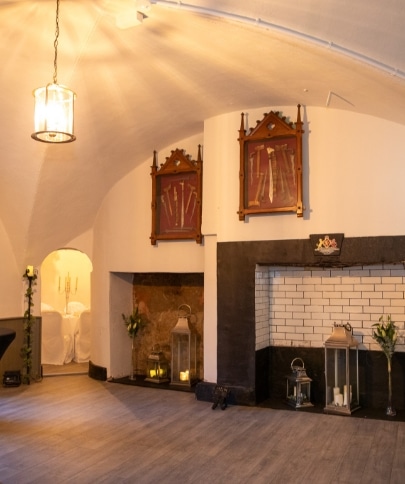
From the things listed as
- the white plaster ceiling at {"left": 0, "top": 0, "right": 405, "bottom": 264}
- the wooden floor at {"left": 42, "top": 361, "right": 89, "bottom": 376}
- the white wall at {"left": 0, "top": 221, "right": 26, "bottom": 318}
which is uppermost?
the white plaster ceiling at {"left": 0, "top": 0, "right": 405, "bottom": 264}

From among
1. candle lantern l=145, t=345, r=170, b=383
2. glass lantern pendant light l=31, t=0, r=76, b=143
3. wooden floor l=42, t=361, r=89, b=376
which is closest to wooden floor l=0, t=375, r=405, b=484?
candle lantern l=145, t=345, r=170, b=383

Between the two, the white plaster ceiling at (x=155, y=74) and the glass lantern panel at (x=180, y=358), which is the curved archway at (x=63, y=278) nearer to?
the white plaster ceiling at (x=155, y=74)

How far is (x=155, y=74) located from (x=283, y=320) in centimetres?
334

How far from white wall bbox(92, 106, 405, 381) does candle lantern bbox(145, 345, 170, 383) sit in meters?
0.63

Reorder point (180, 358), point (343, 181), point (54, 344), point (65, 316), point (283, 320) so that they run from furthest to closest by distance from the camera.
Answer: point (65, 316) → point (54, 344) → point (180, 358) → point (283, 320) → point (343, 181)

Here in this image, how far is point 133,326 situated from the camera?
289 inches

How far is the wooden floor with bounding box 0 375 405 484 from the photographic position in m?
3.88

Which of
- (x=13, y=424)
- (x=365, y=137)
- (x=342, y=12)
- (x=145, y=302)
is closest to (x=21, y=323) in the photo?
(x=145, y=302)

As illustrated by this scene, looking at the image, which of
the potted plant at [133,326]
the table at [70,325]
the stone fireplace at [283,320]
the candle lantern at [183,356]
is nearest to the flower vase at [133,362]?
the potted plant at [133,326]

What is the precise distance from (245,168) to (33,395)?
393 centimetres

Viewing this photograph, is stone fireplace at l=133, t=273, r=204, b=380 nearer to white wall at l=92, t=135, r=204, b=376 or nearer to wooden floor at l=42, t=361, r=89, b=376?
white wall at l=92, t=135, r=204, b=376

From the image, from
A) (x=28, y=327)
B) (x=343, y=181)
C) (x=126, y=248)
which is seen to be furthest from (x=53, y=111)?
(x=28, y=327)

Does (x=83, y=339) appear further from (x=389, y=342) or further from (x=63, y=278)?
(x=389, y=342)

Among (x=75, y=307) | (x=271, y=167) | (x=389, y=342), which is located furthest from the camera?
(x=75, y=307)
